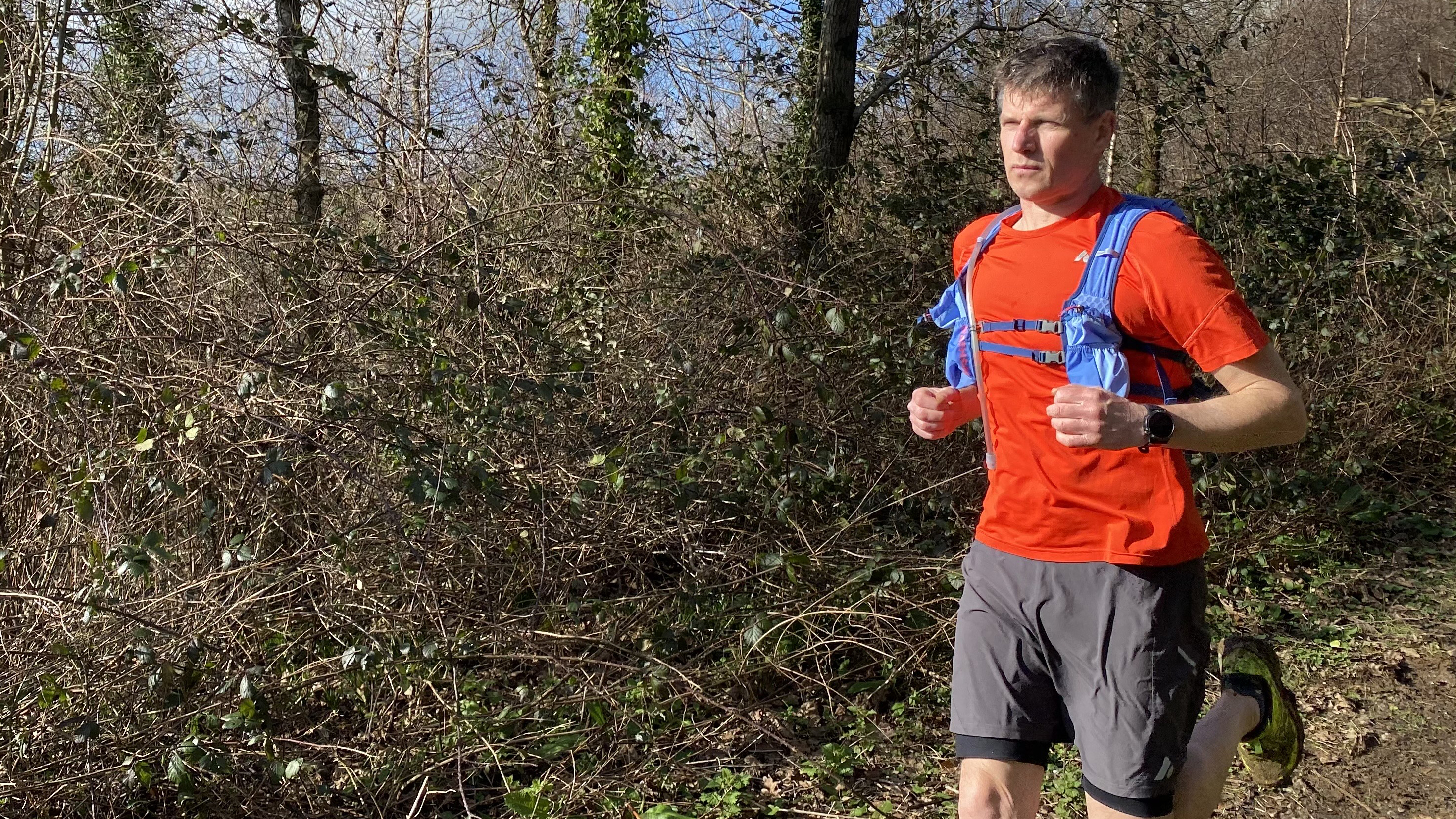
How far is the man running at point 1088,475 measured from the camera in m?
1.85

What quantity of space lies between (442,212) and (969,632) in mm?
2944

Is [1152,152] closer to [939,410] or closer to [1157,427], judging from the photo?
[939,410]

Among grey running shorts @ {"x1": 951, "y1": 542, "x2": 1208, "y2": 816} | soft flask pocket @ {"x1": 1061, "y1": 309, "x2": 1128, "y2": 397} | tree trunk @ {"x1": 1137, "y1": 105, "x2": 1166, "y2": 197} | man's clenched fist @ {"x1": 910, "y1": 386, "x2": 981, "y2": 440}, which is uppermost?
tree trunk @ {"x1": 1137, "y1": 105, "x2": 1166, "y2": 197}

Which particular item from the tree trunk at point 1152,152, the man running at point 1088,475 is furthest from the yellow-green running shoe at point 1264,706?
the tree trunk at point 1152,152

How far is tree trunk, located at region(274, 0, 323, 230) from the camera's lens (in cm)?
477

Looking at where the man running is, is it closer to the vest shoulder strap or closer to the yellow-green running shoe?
the vest shoulder strap

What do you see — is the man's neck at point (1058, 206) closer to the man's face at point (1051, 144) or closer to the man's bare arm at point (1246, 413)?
the man's face at point (1051, 144)

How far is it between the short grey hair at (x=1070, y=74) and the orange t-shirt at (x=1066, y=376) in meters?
0.18

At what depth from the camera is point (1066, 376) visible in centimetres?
202

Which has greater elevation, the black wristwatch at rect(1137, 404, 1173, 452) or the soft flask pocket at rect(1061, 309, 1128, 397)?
the soft flask pocket at rect(1061, 309, 1128, 397)

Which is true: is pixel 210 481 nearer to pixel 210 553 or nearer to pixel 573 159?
pixel 210 553

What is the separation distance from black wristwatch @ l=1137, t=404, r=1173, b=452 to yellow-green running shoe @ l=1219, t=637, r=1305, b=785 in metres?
1.08

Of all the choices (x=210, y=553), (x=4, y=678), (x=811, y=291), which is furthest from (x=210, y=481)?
(x=811, y=291)

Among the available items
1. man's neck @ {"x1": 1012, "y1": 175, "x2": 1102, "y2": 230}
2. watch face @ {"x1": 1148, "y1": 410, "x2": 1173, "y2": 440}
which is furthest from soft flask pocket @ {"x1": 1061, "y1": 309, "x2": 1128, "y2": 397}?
man's neck @ {"x1": 1012, "y1": 175, "x2": 1102, "y2": 230}
